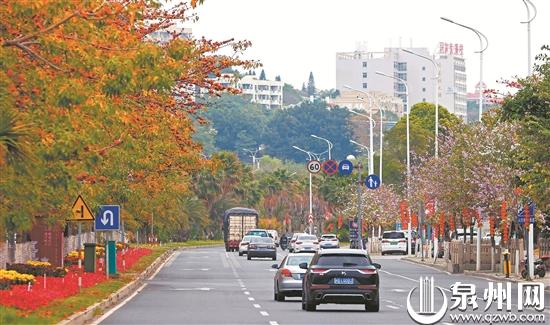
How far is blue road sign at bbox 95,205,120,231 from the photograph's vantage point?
165ft

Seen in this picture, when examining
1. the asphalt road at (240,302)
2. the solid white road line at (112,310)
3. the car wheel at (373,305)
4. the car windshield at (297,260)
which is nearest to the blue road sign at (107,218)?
the asphalt road at (240,302)

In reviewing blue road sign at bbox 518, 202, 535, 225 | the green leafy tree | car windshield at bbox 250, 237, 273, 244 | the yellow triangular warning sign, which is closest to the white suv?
car windshield at bbox 250, 237, 273, 244

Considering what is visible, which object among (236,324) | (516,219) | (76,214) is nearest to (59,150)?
(236,324)

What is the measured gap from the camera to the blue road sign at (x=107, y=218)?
5022cm

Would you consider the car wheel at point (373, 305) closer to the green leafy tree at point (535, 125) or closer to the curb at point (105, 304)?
the curb at point (105, 304)

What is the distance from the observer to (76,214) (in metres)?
42.7

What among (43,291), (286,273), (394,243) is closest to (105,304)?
(43,291)

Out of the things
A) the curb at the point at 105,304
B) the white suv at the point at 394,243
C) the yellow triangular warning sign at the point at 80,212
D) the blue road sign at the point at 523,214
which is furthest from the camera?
the white suv at the point at 394,243

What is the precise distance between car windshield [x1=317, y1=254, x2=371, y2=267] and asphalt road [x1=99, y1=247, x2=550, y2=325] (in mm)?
1104

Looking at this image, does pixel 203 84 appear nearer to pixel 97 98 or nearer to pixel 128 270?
pixel 97 98

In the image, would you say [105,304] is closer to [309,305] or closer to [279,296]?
[309,305]

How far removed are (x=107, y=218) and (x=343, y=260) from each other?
16.8 m

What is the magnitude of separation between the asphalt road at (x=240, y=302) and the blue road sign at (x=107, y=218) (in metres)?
2.46

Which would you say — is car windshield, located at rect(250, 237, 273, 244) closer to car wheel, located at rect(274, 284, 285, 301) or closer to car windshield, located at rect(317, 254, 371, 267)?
car wheel, located at rect(274, 284, 285, 301)
